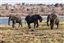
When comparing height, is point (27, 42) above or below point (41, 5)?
above

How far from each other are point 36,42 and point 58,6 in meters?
64.3

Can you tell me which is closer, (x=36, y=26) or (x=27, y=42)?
(x=27, y=42)

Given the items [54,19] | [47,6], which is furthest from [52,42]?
[47,6]

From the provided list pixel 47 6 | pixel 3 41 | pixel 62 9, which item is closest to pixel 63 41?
pixel 3 41

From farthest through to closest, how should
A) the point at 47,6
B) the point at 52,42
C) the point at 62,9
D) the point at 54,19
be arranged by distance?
the point at 47,6 → the point at 62,9 → the point at 54,19 → the point at 52,42

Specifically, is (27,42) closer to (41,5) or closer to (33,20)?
(33,20)

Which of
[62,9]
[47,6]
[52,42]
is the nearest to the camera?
[52,42]

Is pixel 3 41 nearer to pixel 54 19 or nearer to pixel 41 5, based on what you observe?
pixel 54 19

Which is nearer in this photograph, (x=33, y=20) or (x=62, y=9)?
(x=33, y=20)

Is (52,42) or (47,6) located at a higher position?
(52,42)

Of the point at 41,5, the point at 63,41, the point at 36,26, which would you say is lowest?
the point at 41,5

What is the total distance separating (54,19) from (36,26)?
1.65 meters

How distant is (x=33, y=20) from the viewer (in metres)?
26.5

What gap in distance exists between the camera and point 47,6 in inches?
3228
